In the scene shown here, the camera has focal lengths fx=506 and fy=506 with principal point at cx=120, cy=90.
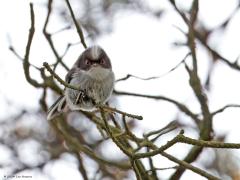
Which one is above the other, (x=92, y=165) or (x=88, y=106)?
(x=92, y=165)

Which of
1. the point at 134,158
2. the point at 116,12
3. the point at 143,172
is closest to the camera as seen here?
the point at 134,158

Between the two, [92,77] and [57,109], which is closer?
[92,77]

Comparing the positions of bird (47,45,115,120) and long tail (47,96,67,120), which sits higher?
long tail (47,96,67,120)

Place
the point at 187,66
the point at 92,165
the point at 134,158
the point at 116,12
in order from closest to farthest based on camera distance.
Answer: the point at 134,158 → the point at 187,66 → the point at 92,165 → the point at 116,12

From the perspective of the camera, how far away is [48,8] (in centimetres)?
260

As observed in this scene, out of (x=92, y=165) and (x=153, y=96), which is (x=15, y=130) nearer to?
(x=92, y=165)

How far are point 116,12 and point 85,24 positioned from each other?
45 cm

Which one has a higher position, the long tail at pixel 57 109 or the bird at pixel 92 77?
the long tail at pixel 57 109

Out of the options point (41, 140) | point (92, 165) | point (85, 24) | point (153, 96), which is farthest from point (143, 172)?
point (85, 24)

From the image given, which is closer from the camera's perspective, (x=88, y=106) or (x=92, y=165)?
(x=88, y=106)

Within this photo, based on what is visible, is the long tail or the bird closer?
the bird

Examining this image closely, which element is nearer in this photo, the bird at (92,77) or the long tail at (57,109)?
the bird at (92,77)

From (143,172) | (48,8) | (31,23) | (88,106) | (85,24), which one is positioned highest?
(85,24)

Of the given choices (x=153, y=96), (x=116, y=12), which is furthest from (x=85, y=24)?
(x=153, y=96)
